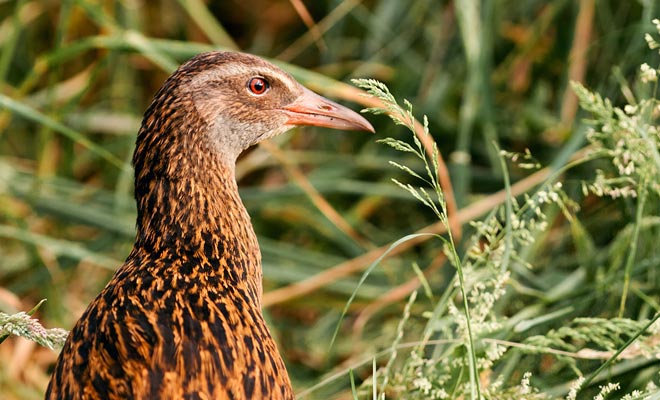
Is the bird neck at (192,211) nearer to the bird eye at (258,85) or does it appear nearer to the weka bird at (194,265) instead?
the weka bird at (194,265)

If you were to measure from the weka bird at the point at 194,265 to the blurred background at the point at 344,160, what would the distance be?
2.14ft

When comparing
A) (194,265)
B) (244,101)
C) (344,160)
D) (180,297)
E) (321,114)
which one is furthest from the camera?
(344,160)

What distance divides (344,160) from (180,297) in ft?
7.76

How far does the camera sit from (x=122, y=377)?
205 cm

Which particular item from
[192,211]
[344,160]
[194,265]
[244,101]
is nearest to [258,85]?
[244,101]

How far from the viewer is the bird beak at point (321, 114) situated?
2.93m

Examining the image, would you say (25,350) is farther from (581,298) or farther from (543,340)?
(543,340)

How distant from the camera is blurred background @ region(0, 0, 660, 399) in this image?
389cm

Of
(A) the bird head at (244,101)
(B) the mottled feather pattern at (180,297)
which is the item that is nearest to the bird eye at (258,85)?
(A) the bird head at (244,101)

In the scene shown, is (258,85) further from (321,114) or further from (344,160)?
(344,160)

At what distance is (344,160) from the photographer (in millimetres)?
4535

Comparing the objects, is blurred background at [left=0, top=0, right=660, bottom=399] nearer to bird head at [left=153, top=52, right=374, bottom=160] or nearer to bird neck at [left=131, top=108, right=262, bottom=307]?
bird head at [left=153, top=52, right=374, bottom=160]

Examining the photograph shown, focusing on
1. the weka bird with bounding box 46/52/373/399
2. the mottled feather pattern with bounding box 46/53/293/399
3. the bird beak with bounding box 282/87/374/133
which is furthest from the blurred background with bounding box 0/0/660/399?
the mottled feather pattern with bounding box 46/53/293/399

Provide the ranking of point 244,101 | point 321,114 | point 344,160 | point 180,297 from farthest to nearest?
point 344,160
point 321,114
point 244,101
point 180,297
